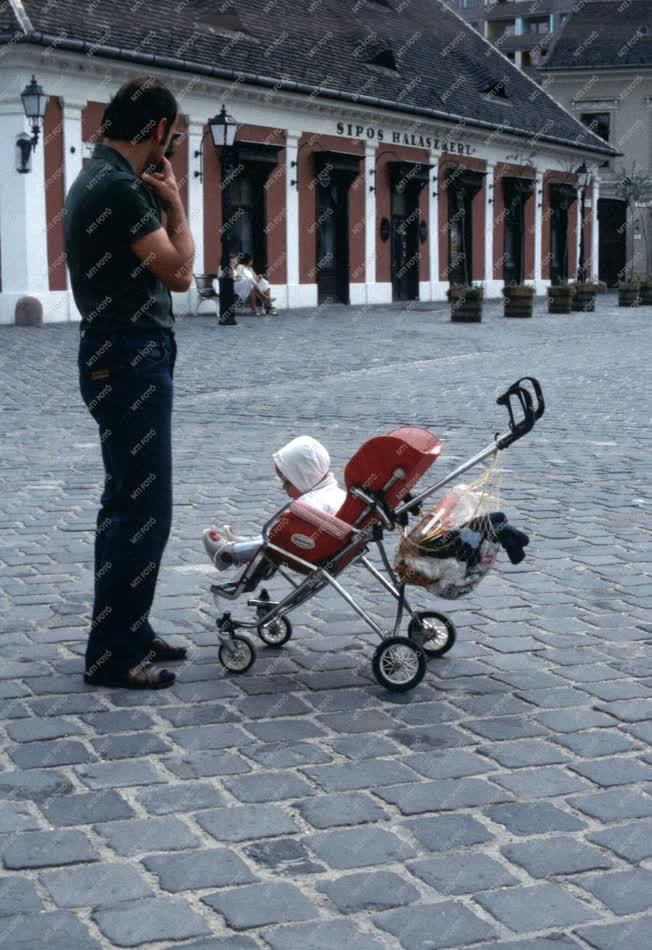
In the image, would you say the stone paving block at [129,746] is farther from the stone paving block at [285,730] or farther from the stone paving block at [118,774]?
the stone paving block at [285,730]

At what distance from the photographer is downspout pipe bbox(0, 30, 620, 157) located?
24498 millimetres

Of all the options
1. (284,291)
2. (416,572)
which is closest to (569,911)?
(416,572)

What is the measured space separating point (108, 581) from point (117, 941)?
1922 millimetres

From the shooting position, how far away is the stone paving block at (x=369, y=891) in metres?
3.07

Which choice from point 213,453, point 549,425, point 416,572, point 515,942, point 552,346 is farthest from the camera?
point 552,346

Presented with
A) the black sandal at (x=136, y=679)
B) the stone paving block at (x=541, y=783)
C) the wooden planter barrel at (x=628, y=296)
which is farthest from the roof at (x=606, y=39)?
the stone paving block at (x=541, y=783)

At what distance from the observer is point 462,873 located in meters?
3.22

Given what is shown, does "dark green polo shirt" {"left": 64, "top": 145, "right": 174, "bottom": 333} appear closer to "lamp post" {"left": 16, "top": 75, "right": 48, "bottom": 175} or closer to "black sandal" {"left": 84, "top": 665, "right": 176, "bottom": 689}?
"black sandal" {"left": 84, "top": 665, "right": 176, "bottom": 689}

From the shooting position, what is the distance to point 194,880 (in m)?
3.19

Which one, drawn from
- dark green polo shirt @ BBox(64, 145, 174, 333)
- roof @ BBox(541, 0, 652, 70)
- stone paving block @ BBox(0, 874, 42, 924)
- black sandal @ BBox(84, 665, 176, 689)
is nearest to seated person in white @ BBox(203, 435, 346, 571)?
black sandal @ BBox(84, 665, 176, 689)

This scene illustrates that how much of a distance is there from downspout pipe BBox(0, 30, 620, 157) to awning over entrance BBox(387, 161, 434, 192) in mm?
1258

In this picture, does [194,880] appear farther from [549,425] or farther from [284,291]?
[284,291]

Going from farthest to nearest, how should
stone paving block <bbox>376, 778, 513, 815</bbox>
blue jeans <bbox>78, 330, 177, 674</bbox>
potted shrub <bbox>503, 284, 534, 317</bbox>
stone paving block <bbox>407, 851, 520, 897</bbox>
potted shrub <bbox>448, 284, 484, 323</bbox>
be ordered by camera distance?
1. potted shrub <bbox>503, 284, 534, 317</bbox>
2. potted shrub <bbox>448, 284, 484, 323</bbox>
3. blue jeans <bbox>78, 330, 177, 674</bbox>
4. stone paving block <bbox>376, 778, 513, 815</bbox>
5. stone paving block <bbox>407, 851, 520, 897</bbox>

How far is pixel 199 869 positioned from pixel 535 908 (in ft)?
2.47
